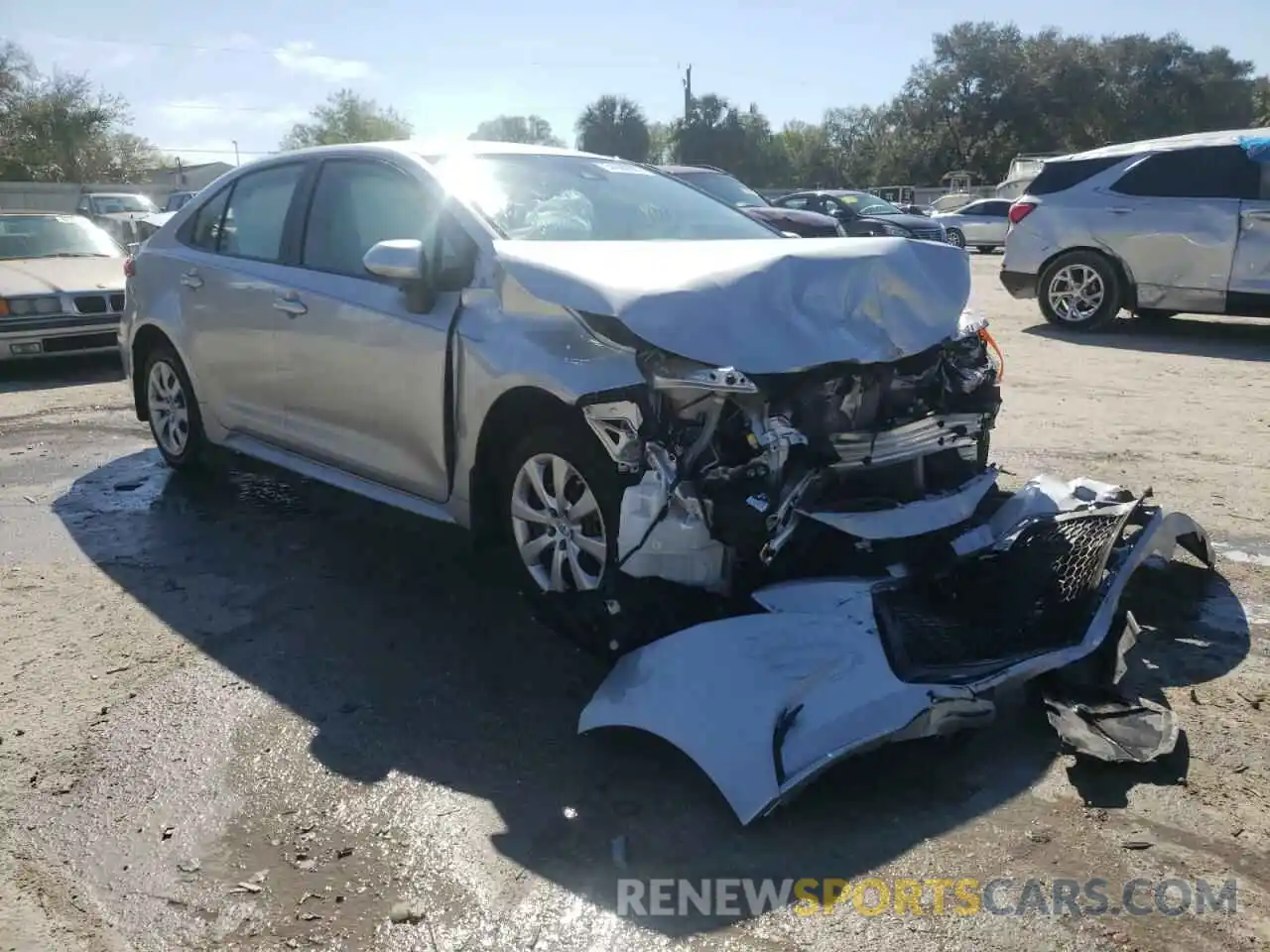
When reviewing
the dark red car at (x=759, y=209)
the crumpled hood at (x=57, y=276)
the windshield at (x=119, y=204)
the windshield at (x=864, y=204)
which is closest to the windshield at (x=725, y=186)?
the dark red car at (x=759, y=209)

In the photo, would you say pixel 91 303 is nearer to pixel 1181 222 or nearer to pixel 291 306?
pixel 291 306

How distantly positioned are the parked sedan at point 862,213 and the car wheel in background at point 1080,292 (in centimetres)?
843

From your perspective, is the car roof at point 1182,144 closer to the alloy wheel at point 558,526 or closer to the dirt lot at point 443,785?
the dirt lot at point 443,785

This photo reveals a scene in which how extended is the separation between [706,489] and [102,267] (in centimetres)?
885

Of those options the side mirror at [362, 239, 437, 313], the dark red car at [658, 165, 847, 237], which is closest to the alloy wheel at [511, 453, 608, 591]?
the side mirror at [362, 239, 437, 313]

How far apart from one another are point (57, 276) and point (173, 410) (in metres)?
4.68

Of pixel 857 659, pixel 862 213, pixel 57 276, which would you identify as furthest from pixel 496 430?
pixel 862 213

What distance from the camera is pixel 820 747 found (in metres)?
2.75

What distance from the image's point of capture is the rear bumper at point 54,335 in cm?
911

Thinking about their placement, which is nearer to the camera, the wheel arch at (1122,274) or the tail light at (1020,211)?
the wheel arch at (1122,274)

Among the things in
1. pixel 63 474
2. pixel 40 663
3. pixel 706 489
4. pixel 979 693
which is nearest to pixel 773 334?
pixel 706 489

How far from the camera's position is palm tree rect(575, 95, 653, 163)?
6169 cm

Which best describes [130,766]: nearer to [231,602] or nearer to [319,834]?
[319,834]

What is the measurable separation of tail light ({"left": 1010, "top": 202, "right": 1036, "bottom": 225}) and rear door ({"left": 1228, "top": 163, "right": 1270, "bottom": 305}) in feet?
6.28
